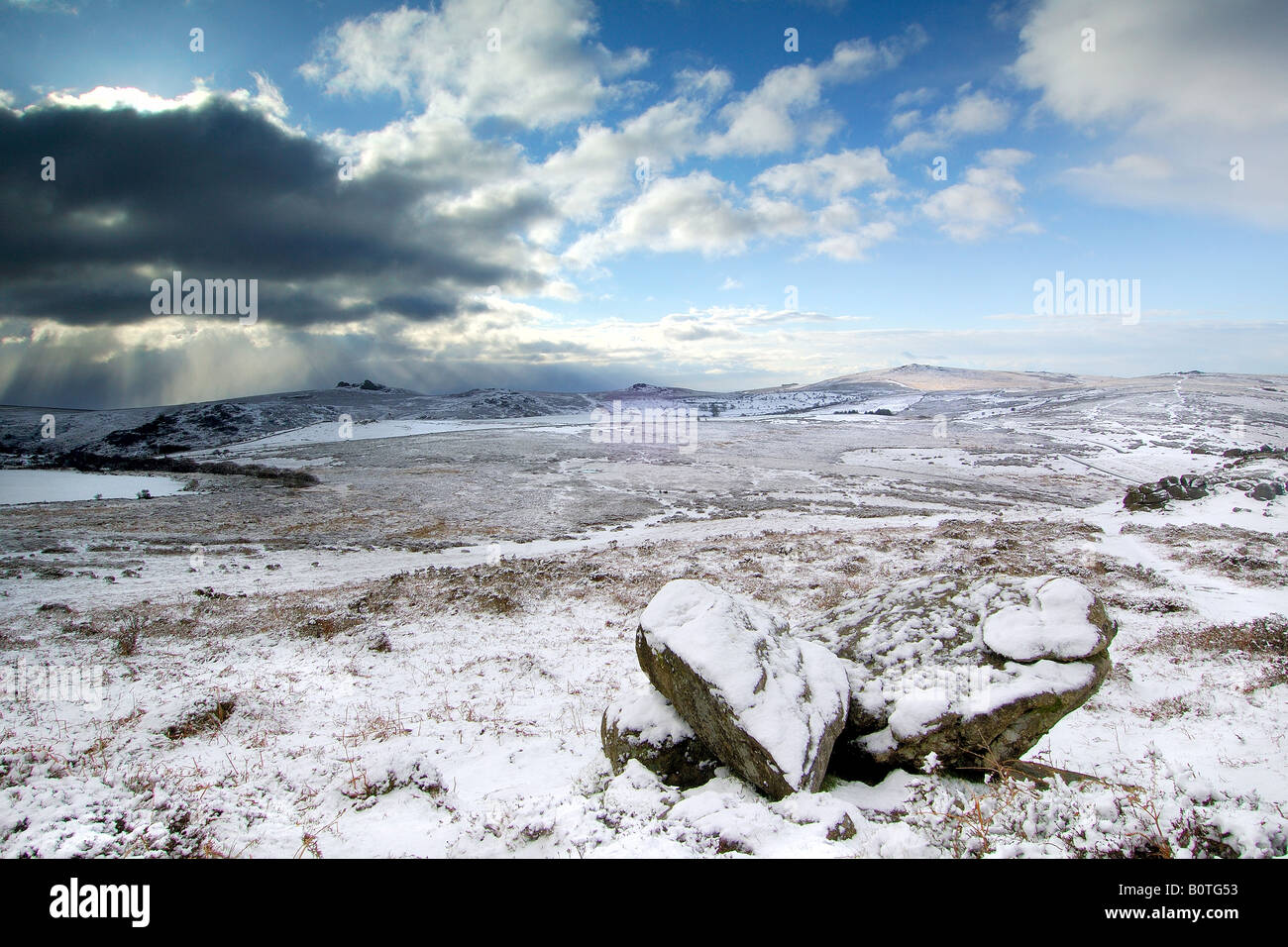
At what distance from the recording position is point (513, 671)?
467 inches

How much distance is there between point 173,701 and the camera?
368 inches

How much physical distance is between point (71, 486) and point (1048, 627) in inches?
2244

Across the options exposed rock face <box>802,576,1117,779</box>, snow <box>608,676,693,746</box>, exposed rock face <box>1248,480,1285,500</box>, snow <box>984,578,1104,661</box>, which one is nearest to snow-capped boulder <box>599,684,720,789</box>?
snow <box>608,676,693,746</box>

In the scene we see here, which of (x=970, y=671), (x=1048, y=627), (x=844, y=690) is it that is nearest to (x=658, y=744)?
(x=844, y=690)

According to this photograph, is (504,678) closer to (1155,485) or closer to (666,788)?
(666,788)

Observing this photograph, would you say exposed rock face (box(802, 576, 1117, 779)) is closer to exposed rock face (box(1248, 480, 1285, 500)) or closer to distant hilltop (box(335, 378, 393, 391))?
exposed rock face (box(1248, 480, 1285, 500))

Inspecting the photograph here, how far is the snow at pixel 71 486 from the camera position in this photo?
34969 mm

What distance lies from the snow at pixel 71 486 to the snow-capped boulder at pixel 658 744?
43.1m

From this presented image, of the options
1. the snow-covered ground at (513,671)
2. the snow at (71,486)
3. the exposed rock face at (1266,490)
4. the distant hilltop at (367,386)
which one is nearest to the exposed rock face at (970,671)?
the snow-covered ground at (513,671)

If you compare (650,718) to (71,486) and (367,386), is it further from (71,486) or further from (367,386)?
(367,386)

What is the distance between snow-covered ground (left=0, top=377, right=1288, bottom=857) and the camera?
498cm

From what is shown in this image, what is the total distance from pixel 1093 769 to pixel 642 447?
64.0 m

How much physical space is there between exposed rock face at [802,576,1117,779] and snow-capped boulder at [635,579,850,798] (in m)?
0.68
